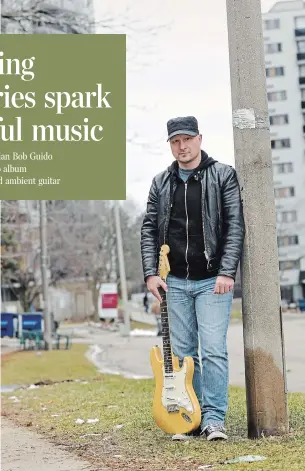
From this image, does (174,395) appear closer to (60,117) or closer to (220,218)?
(220,218)

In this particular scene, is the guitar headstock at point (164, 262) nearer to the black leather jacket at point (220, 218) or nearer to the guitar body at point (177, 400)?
the black leather jacket at point (220, 218)

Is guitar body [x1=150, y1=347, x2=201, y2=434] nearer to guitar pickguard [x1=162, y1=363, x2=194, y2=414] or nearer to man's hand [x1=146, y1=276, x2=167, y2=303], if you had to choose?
guitar pickguard [x1=162, y1=363, x2=194, y2=414]

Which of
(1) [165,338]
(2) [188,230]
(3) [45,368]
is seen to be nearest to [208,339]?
(1) [165,338]

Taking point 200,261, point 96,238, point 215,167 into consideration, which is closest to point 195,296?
point 200,261

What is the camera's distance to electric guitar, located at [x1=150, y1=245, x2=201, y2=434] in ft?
17.3

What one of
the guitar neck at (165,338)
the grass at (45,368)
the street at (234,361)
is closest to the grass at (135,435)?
the guitar neck at (165,338)

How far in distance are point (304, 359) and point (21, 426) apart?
29.5 ft

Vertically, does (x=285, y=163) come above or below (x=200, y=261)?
above

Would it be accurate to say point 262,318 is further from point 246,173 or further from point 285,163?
point 285,163

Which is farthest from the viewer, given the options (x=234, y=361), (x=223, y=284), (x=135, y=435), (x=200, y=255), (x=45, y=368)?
(x=45, y=368)

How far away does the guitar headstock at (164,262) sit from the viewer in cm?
544

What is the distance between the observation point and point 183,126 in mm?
5457

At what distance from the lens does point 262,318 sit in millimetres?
5273

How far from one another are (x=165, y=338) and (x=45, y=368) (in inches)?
497
